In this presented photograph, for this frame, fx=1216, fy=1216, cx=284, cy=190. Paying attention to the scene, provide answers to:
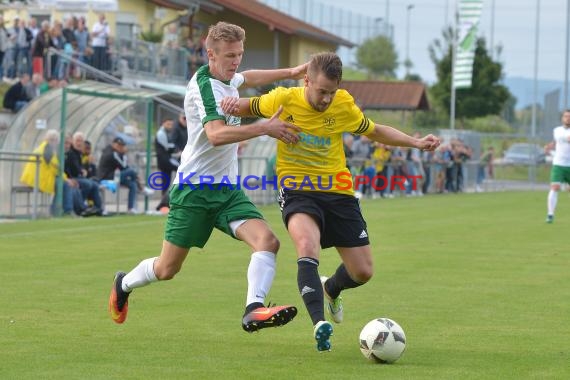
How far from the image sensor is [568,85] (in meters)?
70.1

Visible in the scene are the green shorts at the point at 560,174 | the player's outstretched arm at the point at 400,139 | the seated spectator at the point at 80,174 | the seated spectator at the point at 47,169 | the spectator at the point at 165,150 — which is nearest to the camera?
the player's outstretched arm at the point at 400,139

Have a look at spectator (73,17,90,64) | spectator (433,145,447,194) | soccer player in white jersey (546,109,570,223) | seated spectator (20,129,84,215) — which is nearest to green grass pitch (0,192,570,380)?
seated spectator (20,129,84,215)

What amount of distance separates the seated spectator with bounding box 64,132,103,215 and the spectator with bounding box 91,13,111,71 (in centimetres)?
965

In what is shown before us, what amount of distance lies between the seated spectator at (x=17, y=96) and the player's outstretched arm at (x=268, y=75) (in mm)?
18787

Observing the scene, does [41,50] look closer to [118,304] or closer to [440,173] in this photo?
[440,173]

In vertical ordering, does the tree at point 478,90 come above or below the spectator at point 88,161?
above

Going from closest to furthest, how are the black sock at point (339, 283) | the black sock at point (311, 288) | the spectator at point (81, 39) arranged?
the black sock at point (311, 288) → the black sock at point (339, 283) → the spectator at point (81, 39)

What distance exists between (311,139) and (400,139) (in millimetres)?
755

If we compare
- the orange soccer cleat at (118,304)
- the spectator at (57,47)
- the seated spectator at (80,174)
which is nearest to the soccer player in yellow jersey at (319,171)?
the orange soccer cleat at (118,304)

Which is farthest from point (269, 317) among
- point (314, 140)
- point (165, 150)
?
point (165, 150)

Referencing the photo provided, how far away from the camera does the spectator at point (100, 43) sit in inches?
1266

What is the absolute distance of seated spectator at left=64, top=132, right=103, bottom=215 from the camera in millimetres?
22547

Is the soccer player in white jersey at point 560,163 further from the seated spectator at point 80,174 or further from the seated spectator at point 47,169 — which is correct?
the seated spectator at point 47,169

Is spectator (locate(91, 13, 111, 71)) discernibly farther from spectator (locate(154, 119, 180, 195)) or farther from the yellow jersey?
the yellow jersey
